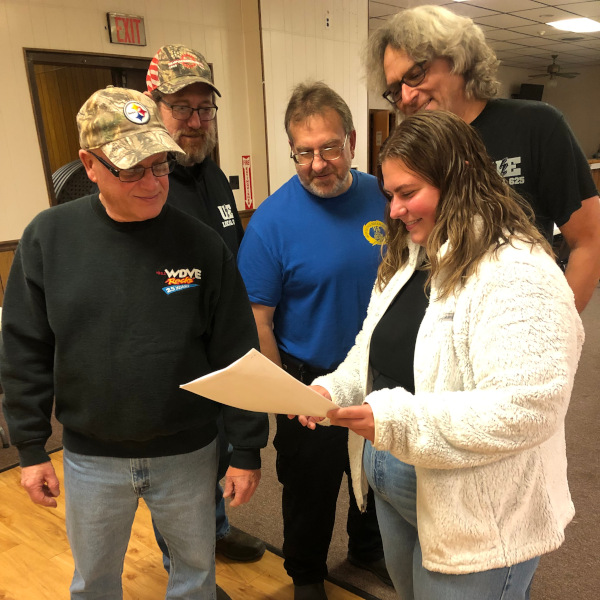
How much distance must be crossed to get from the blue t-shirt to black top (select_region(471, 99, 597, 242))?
386mm

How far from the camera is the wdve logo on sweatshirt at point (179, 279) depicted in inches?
48.1

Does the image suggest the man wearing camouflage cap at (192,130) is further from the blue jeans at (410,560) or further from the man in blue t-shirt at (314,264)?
the blue jeans at (410,560)

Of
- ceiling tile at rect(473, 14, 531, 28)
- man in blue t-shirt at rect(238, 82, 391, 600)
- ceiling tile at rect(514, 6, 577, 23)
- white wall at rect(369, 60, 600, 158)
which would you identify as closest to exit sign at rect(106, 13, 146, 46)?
man in blue t-shirt at rect(238, 82, 391, 600)

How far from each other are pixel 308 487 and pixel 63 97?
5.28 metres

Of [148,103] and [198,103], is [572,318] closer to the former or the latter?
[148,103]

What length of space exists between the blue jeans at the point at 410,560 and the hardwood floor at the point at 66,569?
782 mm

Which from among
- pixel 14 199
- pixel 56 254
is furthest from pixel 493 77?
pixel 14 199

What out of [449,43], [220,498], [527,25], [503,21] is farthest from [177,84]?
[527,25]

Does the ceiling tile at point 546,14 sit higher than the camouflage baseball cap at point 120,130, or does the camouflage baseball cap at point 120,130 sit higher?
the ceiling tile at point 546,14

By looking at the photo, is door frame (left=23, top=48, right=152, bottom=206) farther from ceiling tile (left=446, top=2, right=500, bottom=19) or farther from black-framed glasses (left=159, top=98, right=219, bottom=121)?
ceiling tile (left=446, top=2, right=500, bottom=19)

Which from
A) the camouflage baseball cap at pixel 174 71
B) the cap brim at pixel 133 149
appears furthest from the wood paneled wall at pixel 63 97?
the cap brim at pixel 133 149

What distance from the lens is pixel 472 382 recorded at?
97 cm

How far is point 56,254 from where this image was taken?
3.94 feet

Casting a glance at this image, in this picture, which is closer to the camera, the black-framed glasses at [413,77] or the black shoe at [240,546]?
the black-framed glasses at [413,77]
